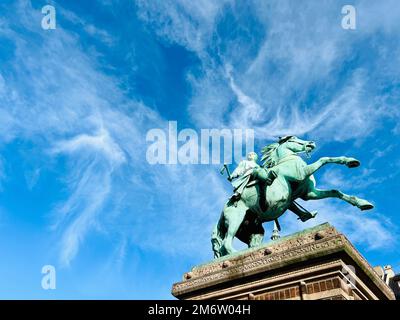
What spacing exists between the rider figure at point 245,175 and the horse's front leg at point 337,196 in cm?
116

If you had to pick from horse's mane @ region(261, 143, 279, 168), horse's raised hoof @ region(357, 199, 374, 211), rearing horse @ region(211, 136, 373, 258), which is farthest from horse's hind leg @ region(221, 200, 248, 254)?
horse's raised hoof @ region(357, 199, 374, 211)

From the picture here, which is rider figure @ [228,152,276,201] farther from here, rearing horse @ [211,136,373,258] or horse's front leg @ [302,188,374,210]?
horse's front leg @ [302,188,374,210]

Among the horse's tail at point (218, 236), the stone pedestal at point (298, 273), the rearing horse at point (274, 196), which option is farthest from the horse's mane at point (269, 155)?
the stone pedestal at point (298, 273)

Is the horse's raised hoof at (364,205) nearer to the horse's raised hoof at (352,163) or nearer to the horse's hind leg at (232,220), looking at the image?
the horse's raised hoof at (352,163)

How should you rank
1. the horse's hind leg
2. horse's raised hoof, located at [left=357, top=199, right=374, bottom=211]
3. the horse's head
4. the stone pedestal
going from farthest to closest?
the horse's head, the horse's hind leg, horse's raised hoof, located at [left=357, top=199, right=374, bottom=211], the stone pedestal

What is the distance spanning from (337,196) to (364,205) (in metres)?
0.82

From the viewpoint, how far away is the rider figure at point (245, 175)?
10.8 metres

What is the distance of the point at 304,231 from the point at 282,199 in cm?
199

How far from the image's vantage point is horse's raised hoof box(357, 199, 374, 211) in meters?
9.76

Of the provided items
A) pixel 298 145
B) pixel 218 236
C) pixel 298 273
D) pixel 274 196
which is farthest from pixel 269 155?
pixel 298 273

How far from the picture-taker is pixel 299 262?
314 inches

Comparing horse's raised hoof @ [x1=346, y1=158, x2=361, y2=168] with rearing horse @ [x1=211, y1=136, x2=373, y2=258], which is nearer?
horse's raised hoof @ [x1=346, y1=158, x2=361, y2=168]
